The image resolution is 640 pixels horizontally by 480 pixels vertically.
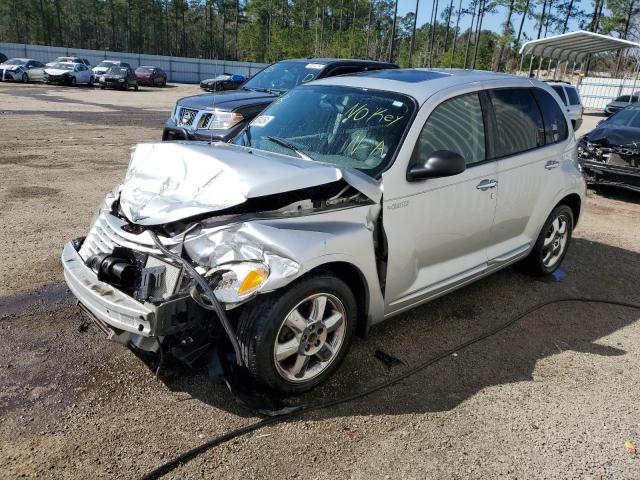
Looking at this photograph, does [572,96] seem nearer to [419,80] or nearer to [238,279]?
[419,80]

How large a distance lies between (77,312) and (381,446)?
2589 mm

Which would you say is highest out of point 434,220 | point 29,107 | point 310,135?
point 310,135

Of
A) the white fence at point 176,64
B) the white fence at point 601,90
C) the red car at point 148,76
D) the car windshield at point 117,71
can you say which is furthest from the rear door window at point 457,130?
the white fence at point 176,64

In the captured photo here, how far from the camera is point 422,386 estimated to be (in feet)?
11.7

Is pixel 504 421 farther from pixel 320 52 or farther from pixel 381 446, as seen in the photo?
pixel 320 52

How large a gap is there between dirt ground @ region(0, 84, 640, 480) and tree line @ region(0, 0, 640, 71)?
164 feet

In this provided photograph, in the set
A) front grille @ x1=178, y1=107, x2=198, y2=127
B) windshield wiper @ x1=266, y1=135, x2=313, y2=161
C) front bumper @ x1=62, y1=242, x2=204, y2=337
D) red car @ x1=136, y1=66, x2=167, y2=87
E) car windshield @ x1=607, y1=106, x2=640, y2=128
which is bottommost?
red car @ x1=136, y1=66, x2=167, y2=87

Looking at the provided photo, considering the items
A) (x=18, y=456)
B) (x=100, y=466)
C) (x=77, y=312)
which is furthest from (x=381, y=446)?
(x=77, y=312)

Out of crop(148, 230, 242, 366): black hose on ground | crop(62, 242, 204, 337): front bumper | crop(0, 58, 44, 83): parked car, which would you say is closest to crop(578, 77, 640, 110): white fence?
crop(0, 58, 44, 83): parked car

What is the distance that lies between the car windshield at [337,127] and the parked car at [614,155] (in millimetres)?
6678

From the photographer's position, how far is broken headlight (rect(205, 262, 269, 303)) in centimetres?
287

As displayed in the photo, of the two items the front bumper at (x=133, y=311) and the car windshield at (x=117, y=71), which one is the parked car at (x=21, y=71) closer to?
the car windshield at (x=117, y=71)

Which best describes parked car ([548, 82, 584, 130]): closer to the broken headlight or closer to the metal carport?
the metal carport

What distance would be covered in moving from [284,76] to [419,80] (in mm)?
5853
